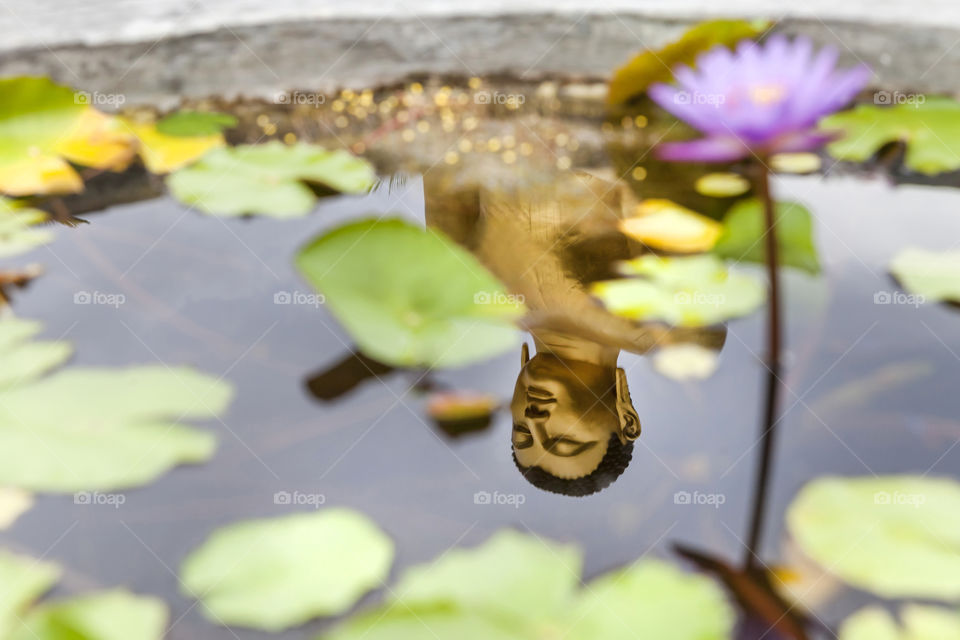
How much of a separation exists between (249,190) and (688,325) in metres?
0.49

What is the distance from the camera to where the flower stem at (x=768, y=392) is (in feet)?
1.56

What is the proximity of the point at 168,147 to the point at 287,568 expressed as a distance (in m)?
0.64

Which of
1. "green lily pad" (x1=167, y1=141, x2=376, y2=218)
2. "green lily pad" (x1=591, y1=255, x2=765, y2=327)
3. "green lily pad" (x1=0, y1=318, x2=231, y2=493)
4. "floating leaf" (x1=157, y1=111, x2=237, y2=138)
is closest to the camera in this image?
"green lily pad" (x1=0, y1=318, x2=231, y2=493)

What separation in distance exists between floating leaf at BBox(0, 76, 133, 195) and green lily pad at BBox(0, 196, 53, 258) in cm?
4

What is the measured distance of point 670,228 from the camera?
0.77 metres

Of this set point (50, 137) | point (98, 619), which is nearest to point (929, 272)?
point (98, 619)

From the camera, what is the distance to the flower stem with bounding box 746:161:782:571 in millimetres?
477

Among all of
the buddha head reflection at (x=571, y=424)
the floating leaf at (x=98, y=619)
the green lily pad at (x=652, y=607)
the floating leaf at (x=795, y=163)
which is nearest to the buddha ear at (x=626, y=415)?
the buddha head reflection at (x=571, y=424)

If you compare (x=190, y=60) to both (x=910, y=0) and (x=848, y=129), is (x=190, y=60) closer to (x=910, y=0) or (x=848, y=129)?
(x=848, y=129)

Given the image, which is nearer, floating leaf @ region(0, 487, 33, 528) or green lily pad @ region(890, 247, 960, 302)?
floating leaf @ region(0, 487, 33, 528)

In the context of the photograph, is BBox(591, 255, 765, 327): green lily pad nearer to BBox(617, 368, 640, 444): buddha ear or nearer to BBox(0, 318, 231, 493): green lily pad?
BBox(617, 368, 640, 444): buddha ear

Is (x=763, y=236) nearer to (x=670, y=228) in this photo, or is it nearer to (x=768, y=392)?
(x=670, y=228)

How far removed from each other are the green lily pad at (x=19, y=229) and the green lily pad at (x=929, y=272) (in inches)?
33.2

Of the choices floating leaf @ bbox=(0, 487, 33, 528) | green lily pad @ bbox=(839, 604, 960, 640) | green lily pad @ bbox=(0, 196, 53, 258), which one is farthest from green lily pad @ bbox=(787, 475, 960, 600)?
green lily pad @ bbox=(0, 196, 53, 258)
